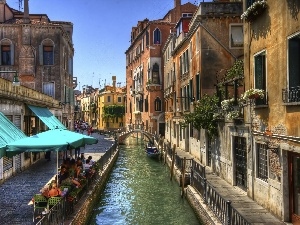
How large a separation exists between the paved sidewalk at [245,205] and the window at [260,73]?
3281mm

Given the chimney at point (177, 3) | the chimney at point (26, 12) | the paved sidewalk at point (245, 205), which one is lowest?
the paved sidewalk at point (245, 205)

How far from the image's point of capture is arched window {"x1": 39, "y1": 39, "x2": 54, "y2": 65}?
104 ft

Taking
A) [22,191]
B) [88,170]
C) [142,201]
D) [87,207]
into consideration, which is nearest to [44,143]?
[87,207]

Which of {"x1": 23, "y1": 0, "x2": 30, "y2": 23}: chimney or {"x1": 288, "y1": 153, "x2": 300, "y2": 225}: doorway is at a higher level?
{"x1": 23, "y1": 0, "x2": 30, "y2": 23}: chimney

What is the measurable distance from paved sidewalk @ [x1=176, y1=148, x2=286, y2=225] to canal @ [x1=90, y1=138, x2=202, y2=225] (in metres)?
1.58

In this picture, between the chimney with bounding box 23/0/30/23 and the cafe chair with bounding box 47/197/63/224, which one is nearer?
the cafe chair with bounding box 47/197/63/224

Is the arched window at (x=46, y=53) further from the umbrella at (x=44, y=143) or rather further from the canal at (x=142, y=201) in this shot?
the umbrella at (x=44, y=143)

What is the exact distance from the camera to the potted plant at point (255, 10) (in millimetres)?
11305

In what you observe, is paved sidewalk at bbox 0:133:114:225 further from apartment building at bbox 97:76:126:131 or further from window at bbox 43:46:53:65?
apartment building at bbox 97:76:126:131

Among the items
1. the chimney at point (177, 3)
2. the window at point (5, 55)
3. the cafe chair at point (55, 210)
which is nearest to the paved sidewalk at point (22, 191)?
the cafe chair at point (55, 210)

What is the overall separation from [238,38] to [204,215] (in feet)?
43.4

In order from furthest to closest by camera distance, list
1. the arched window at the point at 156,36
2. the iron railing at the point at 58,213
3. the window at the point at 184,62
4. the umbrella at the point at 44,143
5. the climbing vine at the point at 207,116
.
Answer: the arched window at the point at 156,36 → the window at the point at 184,62 → the climbing vine at the point at 207,116 → the umbrella at the point at 44,143 → the iron railing at the point at 58,213

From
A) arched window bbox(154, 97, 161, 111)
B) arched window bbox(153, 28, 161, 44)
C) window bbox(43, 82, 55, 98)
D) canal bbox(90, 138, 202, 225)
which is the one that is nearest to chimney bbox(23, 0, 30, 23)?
window bbox(43, 82, 55, 98)

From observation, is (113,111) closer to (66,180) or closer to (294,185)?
(66,180)
